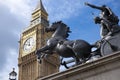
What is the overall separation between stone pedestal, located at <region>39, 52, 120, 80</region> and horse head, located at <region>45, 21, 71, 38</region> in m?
2.94

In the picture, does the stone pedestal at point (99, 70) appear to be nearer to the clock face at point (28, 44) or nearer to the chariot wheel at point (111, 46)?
the chariot wheel at point (111, 46)

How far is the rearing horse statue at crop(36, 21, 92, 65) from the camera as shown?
39.7 feet

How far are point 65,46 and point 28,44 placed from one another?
273ft

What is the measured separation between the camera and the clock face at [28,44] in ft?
311

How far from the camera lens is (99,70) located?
10.3 meters

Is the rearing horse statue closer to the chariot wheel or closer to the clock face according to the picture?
the chariot wheel

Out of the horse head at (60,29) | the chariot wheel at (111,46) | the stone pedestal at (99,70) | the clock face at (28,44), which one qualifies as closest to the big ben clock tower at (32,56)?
the clock face at (28,44)

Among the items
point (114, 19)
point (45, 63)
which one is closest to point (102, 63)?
point (114, 19)

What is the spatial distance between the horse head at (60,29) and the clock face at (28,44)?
8093 centimetres

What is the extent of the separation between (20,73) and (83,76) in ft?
281

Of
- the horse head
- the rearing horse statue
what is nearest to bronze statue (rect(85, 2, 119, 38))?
the rearing horse statue

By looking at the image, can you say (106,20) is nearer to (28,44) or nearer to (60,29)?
(60,29)

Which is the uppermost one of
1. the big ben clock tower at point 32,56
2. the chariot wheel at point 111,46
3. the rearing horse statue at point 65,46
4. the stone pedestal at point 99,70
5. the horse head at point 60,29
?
the big ben clock tower at point 32,56

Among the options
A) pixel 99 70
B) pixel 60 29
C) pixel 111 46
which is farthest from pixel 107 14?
pixel 99 70
